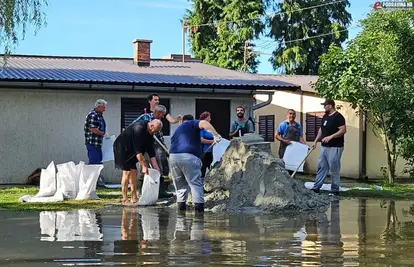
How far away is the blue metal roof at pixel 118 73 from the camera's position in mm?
16297

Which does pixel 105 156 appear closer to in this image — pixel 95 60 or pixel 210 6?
pixel 95 60

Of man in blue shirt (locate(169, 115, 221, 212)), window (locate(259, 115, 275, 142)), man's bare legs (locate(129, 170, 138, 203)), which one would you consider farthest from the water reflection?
window (locate(259, 115, 275, 142))

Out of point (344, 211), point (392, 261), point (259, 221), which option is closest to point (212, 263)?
point (392, 261)

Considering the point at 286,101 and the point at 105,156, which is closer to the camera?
the point at 105,156

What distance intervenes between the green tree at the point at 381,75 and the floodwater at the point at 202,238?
17.6 ft

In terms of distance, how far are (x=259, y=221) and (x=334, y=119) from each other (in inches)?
164

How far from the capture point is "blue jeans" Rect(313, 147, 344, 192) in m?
13.2

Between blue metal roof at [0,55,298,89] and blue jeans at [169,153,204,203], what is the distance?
19.7 feet

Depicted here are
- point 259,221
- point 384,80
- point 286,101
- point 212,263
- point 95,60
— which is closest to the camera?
point 212,263

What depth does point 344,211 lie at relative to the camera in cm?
1117

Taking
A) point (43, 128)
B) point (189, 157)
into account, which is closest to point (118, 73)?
point (43, 128)

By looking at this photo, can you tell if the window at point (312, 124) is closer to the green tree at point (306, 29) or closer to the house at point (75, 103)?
the house at point (75, 103)

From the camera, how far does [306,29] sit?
46.5 meters

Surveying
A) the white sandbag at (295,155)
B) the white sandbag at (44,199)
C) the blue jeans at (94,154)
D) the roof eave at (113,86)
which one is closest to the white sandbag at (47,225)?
the white sandbag at (44,199)
